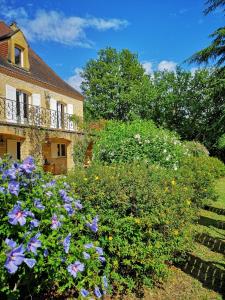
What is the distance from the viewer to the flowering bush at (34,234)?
6.49 ft

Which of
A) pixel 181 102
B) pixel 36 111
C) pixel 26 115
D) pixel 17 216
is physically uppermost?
pixel 181 102

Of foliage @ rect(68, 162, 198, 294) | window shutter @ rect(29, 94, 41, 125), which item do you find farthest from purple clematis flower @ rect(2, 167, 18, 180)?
window shutter @ rect(29, 94, 41, 125)

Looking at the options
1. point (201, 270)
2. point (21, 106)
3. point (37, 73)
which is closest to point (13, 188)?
point (201, 270)

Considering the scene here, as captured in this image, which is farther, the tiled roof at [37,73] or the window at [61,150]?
the window at [61,150]

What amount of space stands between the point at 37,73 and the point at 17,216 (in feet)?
66.0

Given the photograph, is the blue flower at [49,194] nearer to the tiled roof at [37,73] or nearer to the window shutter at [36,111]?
the window shutter at [36,111]

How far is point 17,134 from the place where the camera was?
14.5 metres

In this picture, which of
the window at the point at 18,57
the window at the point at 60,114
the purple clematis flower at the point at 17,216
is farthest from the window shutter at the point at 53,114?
the purple clematis flower at the point at 17,216

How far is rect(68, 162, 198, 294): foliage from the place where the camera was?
11.3 ft

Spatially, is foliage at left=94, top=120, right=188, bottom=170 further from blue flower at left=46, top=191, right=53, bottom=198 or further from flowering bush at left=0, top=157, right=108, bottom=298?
blue flower at left=46, top=191, right=53, bottom=198

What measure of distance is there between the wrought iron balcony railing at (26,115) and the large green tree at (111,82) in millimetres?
17665

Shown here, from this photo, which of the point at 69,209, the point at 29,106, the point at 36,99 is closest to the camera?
the point at 69,209

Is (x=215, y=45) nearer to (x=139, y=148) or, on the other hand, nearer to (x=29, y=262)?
(x=139, y=148)

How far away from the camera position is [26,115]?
18.6 m
